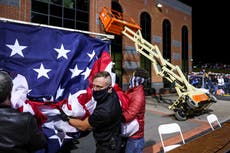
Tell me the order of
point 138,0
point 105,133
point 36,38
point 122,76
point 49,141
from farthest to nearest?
point 138,0, point 122,76, point 36,38, point 49,141, point 105,133

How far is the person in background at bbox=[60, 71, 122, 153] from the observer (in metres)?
2.96

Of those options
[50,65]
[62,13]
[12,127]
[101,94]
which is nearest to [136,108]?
[101,94]

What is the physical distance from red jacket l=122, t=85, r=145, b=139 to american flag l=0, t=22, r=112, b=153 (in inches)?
21.9

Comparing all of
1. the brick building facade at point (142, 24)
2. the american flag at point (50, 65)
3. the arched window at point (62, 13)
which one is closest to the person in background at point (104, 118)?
the american flag at point (50, 65)

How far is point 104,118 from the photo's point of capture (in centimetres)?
295

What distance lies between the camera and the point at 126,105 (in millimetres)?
3896

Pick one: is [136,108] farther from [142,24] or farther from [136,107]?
[142,24]

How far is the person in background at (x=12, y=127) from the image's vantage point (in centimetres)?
209

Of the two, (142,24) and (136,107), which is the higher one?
(142,24)

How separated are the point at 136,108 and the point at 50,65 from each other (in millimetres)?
1611

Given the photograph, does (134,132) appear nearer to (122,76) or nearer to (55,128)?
(55,128)

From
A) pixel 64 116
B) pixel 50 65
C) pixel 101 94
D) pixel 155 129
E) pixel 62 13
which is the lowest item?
pixel 155 129

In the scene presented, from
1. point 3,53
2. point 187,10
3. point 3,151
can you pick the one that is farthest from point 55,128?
point 187,10

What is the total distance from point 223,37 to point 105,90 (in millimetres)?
48671
